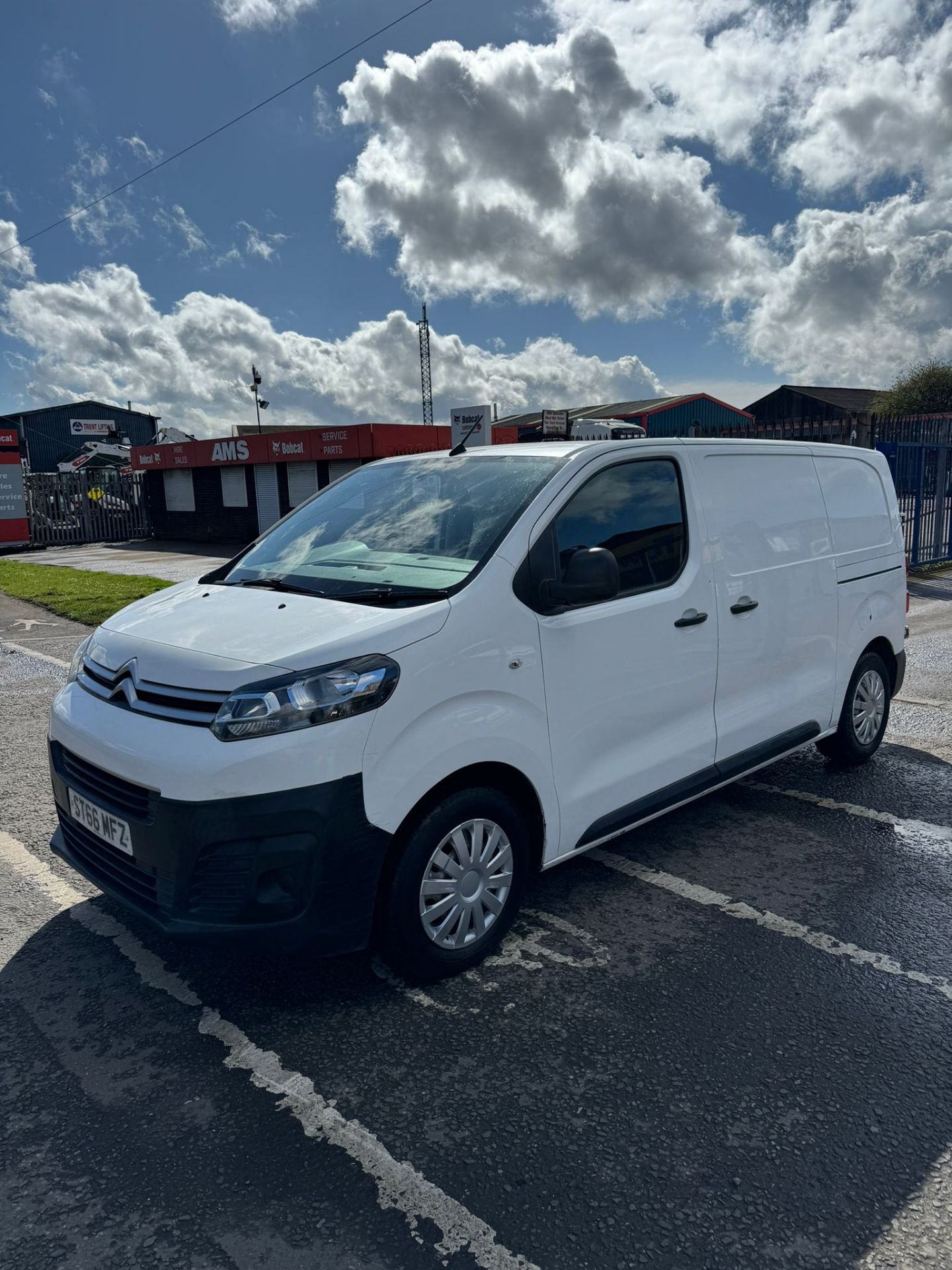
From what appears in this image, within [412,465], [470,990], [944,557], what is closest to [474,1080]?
[470,990]

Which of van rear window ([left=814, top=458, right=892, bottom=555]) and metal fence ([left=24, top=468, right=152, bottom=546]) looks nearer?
van rear window ([left=814, top=458, right=892, bottom=555])

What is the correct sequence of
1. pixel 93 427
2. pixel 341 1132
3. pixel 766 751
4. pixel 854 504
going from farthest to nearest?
pixel 93 427 → pixel 854 504 → pixel 766 751 → pixel 341 1132

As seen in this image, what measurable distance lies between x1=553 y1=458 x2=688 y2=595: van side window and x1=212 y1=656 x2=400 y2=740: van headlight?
1.03m

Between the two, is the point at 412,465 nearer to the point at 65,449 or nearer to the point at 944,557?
the point at 944,557

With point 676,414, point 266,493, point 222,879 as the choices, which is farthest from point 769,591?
point 676,414

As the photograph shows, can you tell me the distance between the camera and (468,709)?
3.09 metres

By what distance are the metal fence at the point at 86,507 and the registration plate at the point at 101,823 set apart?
1147 inches

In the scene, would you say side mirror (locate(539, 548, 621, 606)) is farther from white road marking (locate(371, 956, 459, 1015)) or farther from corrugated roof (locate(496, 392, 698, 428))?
corrugated roof (locate(496, 392, 698, 428))

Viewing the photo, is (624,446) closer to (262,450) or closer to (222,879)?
(222,879)

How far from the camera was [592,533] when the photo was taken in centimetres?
→ 368

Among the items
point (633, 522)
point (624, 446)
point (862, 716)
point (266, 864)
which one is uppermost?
point (624, 446)

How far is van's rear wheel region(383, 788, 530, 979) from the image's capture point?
9.80 feet

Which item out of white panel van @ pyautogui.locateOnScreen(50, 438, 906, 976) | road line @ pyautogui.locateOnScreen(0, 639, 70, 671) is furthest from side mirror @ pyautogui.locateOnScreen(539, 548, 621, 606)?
road line @ pyautogui.locateOnScreen(0, 639, 70, 671)

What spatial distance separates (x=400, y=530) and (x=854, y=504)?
9.66 ft
